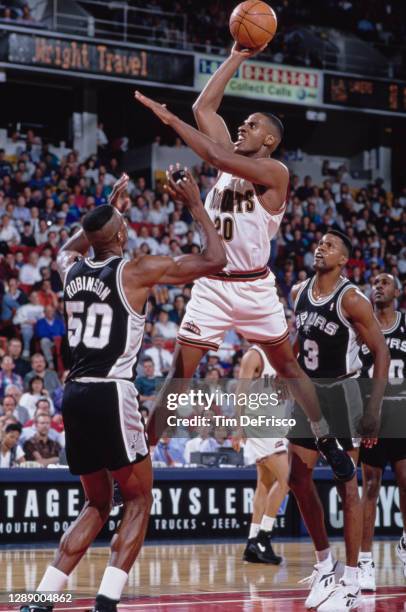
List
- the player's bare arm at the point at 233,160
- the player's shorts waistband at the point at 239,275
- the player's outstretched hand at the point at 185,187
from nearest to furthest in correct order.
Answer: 1. the player's outstretched hand at the point at 185,187
2. the player's bare arm at the point at 233,160
3. the player's shorts waistband at the point at 239,275

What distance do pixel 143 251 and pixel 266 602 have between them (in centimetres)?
942

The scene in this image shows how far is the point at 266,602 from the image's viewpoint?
6609mm

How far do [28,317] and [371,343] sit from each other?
7967 millimetres

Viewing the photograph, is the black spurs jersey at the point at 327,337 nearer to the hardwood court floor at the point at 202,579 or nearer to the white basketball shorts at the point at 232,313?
the white basketball shorts at the point at 232,313

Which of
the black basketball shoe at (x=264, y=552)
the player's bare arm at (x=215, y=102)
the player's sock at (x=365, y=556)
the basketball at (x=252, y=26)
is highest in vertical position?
the basketball at (x=252, y=26)

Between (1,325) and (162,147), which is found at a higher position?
(162,147)

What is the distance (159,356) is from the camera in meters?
13.7

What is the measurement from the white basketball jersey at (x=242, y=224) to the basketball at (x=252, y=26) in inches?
35.2

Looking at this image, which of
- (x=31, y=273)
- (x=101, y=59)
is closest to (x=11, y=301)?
(x=31, y=273)

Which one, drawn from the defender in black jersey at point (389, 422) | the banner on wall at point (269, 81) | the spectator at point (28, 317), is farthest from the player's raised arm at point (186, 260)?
the banner on wall at point (269, 81)

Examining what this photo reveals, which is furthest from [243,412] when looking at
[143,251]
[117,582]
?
[143,251]

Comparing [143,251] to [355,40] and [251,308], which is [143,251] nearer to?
[251,308]

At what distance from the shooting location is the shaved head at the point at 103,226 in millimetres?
5508

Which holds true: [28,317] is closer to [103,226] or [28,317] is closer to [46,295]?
[46,295]
